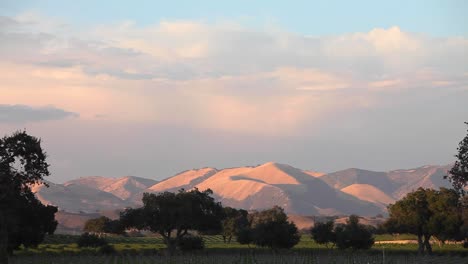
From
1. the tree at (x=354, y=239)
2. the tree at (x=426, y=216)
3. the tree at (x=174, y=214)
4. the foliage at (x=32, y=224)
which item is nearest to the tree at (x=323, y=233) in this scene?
the tree at (x=354, y=239)

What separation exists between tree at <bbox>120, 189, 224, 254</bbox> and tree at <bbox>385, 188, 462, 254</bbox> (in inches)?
1222

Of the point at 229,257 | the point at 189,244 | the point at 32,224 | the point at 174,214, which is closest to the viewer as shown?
the point at 32,224

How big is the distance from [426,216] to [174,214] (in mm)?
42814

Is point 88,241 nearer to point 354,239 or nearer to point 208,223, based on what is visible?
point 208,223

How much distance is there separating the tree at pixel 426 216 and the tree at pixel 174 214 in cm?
3105

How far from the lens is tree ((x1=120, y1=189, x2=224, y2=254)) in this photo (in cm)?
10894

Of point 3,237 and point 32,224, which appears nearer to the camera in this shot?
point 3,237

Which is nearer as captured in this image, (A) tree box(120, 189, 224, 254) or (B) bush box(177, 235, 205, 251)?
(A) tree box(120, 189, 224, 254)

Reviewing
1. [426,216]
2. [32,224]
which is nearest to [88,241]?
[32,224]

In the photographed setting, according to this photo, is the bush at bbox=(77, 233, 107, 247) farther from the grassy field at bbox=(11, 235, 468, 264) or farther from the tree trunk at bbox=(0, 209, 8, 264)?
the tree trunk at bbox=(0, 209, 8, 264)

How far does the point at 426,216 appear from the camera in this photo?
11712cm

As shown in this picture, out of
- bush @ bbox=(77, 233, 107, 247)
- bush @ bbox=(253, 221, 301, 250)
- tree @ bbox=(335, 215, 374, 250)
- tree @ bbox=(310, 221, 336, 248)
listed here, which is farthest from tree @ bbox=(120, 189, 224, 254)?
tree @ bbox=(310, 221, 336, 248)

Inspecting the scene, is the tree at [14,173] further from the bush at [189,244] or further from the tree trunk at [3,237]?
the bush at [189,244]

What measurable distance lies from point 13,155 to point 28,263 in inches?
845
